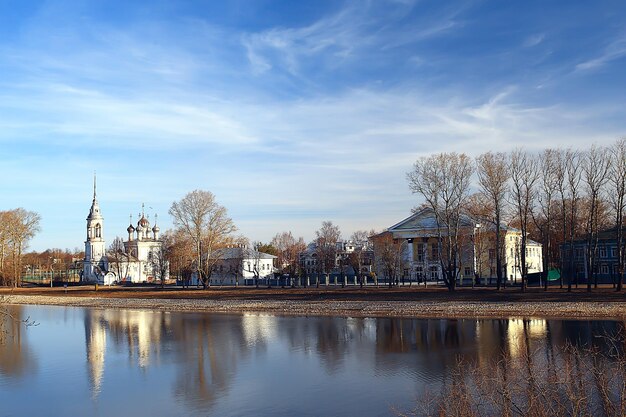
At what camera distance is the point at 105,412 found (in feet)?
62.0

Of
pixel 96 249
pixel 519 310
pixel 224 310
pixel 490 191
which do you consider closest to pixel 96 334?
pixel 224 310

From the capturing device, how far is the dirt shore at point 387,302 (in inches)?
1613

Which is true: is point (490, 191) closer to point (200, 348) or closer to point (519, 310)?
point (519, 310)

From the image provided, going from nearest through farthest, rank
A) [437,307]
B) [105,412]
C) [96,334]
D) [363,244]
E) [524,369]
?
[105,412]
[524,369]
[96,334]
[437,307]
[363,244]

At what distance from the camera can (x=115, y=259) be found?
98062mm

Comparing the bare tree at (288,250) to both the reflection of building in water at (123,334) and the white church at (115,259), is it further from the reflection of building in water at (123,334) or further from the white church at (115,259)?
the reflection of building in water at (123,334)

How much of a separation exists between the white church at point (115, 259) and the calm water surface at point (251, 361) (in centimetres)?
5515

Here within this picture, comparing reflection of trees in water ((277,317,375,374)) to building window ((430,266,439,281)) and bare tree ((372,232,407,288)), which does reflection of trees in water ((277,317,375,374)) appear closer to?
bare tree ((372,232,407,288))

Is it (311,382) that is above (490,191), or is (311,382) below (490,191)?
below

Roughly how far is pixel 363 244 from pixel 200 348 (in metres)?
63.5

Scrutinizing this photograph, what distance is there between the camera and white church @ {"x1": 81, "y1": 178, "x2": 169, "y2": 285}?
9838cm

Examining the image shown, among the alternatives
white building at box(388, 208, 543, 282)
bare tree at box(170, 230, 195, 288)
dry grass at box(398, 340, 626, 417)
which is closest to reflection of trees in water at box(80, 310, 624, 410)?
dry grass at box(398, 340, 626, 417)

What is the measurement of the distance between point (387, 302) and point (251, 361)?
76.3 feet

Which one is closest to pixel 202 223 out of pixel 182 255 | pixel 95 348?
pixel 182 255
